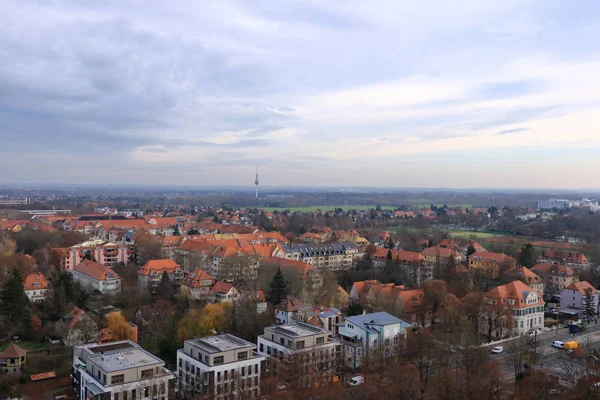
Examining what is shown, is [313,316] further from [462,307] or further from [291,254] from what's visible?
[291,254]

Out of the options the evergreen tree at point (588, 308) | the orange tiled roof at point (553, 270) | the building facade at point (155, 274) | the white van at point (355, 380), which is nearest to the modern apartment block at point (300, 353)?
the white van at point (355, 380)

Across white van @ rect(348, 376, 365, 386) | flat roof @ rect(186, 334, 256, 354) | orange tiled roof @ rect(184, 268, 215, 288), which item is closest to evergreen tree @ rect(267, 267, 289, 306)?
orange tiled roof @ rect(184, 268, 215, 288)

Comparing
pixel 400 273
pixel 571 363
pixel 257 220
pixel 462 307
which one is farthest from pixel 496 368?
pixel 257 220

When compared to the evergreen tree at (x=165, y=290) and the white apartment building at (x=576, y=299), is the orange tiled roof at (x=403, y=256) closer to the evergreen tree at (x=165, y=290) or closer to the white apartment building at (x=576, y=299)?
the white apartment building at (x=576, y=299)

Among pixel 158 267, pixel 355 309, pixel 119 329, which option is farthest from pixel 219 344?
pixel 158 267

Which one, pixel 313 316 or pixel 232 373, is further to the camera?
pixel 313 316

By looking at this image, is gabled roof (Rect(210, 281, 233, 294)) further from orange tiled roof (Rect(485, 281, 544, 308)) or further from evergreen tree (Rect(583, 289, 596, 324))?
evergreen tree (Rect(583, 289, 596, 324))
